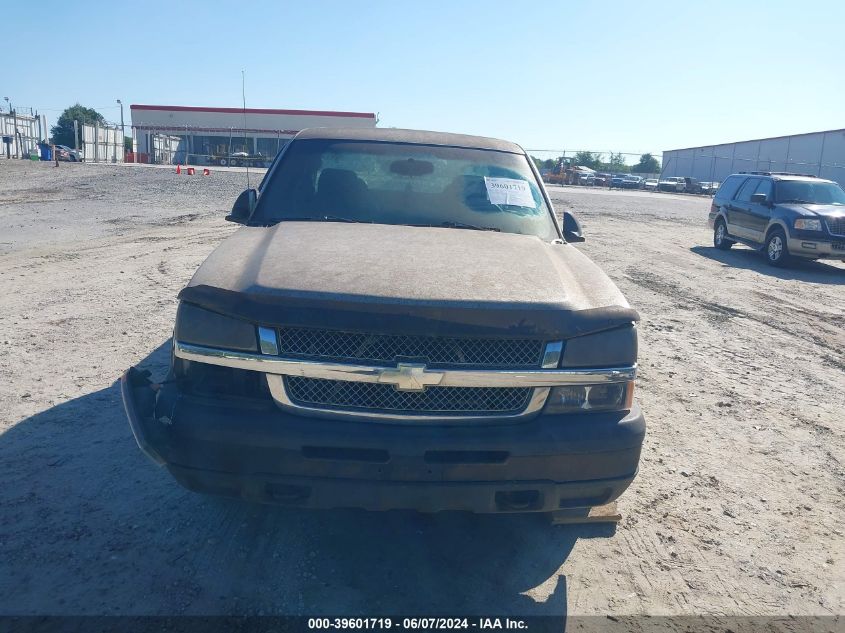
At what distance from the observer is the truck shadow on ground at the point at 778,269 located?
1263 cm

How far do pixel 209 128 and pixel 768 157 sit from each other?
48.9 m

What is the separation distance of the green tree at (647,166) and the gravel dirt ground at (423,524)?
286 feet

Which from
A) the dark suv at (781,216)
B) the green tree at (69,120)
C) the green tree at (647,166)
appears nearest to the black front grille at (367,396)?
the dark suv at (781,216)

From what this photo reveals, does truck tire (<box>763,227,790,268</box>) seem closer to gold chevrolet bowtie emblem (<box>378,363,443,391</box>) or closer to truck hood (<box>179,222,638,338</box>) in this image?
truck hood (<box>179,222,638,338</box>)

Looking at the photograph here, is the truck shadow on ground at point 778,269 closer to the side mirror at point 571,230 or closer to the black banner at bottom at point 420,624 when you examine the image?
the side mirror at point 571,230

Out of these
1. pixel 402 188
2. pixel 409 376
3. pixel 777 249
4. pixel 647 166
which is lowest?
pixel 777 249

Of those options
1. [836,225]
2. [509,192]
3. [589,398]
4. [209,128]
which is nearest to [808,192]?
[836,225]

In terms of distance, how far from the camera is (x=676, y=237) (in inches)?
744

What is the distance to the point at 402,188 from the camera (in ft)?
14.2

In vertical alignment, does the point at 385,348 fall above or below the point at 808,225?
below

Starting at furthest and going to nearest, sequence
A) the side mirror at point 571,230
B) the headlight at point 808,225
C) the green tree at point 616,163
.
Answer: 1. the green tree at point 616,163
2. the headlight at point 808,225
3. the side mirror at point 571,230

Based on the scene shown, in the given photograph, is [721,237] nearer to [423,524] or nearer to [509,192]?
[509,192]

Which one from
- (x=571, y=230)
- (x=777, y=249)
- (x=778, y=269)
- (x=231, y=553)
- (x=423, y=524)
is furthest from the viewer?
(x=777, y=249)

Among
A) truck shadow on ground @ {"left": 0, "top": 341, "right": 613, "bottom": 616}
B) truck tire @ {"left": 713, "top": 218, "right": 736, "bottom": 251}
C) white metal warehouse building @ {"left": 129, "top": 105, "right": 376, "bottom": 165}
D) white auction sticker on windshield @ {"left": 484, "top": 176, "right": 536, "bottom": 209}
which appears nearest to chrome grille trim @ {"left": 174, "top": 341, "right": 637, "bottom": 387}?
truck shadow on ground @ {"left": 0, "top": 341, "right": 613, "bottom": 616}
